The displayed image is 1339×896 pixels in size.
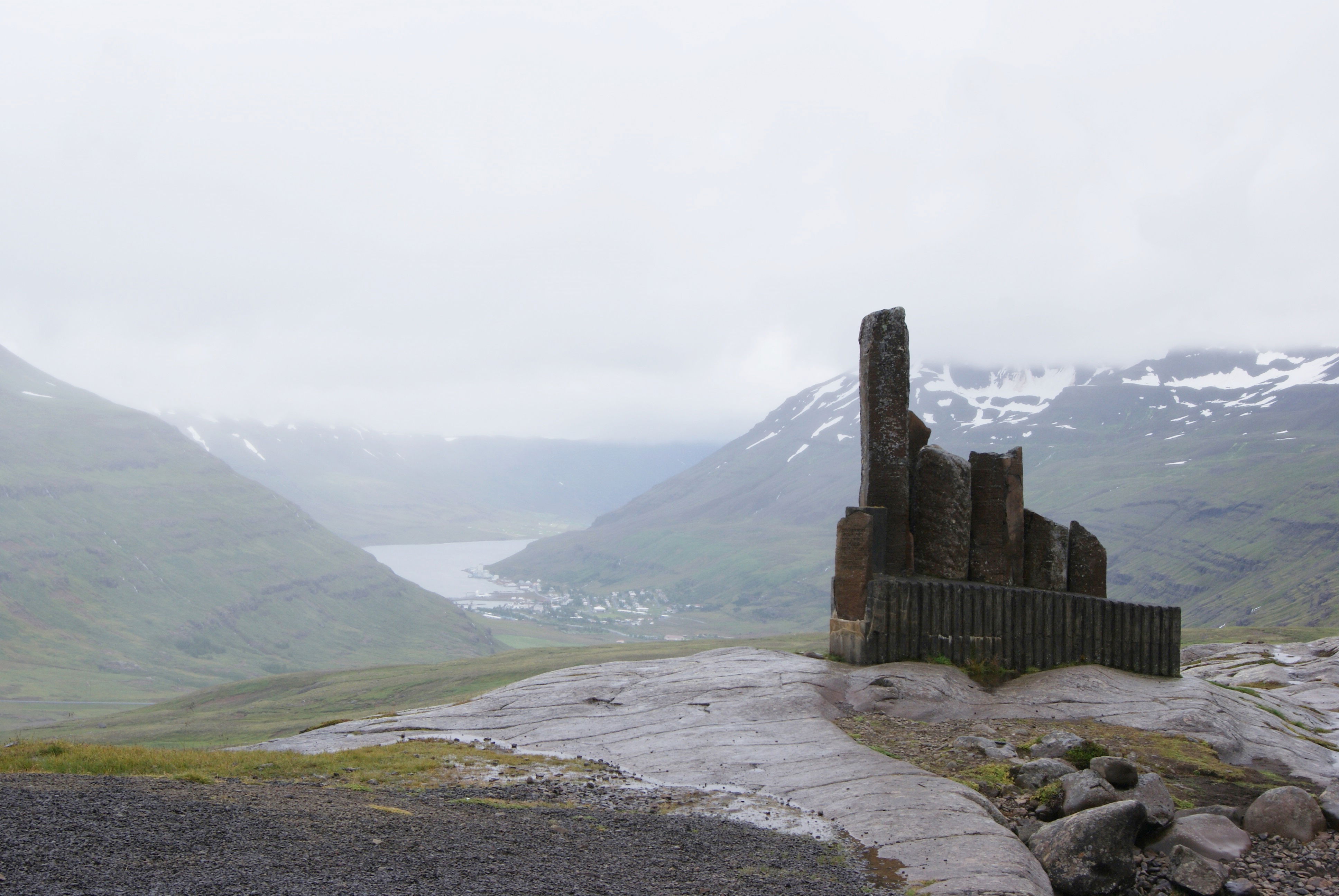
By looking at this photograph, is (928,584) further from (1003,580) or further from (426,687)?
(426,687)

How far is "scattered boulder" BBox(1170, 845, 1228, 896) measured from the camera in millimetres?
12141

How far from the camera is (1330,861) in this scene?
13016mm

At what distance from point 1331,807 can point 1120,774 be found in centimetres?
295

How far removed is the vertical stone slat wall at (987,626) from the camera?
84.4ft

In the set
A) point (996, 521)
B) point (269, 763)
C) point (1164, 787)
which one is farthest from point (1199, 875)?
point (996, 521)

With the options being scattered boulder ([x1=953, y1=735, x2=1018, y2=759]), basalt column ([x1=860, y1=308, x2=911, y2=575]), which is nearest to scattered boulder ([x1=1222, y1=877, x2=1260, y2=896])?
scattered boulder ([x1=953, y1=735, x2=1018, y2=759])

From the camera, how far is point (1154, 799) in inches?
543

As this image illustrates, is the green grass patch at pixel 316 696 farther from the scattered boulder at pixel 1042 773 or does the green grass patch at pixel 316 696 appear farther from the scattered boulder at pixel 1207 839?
the scattered boulder at pixel 1207 839

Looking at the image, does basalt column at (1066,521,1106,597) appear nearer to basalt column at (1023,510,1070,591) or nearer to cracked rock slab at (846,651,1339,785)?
basalt column at (1023,510,1070,591)

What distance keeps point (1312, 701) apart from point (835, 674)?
1663cm

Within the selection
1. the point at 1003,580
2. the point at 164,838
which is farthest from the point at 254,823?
the point at 1003,580

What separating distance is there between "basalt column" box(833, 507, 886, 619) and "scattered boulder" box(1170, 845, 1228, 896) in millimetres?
14062

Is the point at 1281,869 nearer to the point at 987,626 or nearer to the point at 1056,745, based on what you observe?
the point at 1056,745

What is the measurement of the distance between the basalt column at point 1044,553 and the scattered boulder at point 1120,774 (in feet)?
48.6
